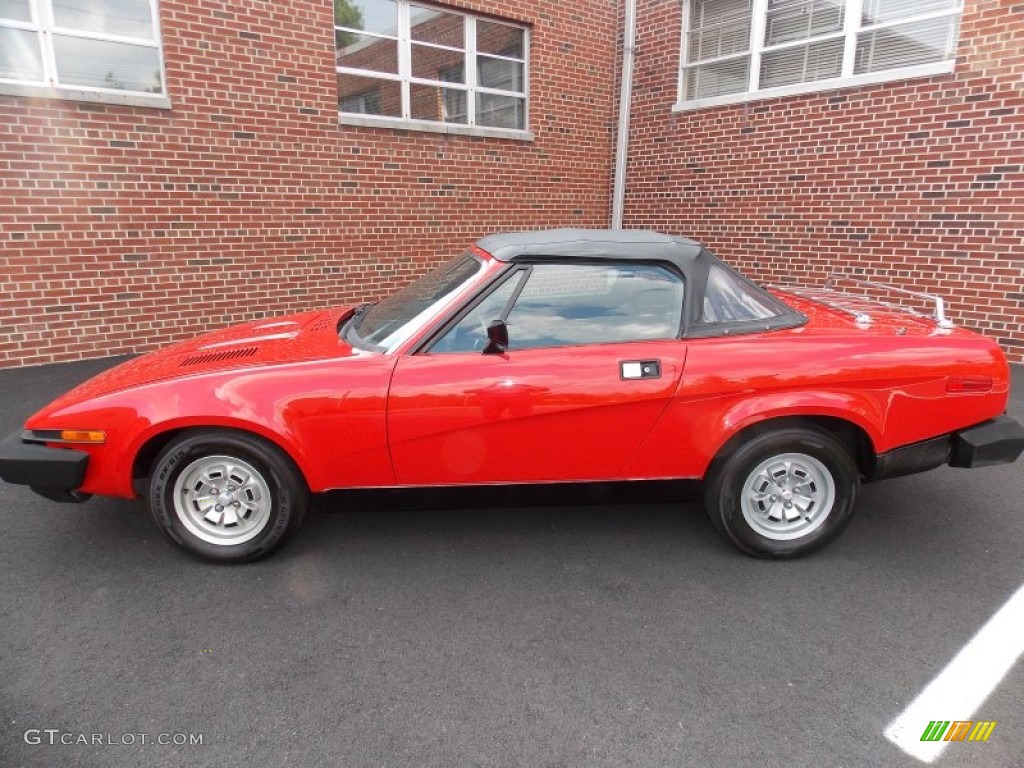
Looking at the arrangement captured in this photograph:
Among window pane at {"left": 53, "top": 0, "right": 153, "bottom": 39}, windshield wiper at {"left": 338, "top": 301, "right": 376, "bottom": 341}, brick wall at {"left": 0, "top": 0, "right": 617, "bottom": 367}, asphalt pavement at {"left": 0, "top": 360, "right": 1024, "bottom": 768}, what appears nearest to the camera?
asphalt pavement at {"left": 0, "top": 360, "right": 1024, "bottom": 768}

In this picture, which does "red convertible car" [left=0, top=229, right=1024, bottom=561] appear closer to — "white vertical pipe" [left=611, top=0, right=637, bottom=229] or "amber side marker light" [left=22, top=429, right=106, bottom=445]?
"amber side marker light" [left=22, top=429, right=106, bottom=445]

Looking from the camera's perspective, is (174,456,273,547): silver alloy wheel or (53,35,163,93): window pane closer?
(174,456,273,547): silver alloy wheel

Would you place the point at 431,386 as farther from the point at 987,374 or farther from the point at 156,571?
the point at 987,374

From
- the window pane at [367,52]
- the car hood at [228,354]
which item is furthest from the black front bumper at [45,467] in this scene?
the window pane at [367,52]

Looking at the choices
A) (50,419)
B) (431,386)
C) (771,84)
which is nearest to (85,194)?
(50,419)

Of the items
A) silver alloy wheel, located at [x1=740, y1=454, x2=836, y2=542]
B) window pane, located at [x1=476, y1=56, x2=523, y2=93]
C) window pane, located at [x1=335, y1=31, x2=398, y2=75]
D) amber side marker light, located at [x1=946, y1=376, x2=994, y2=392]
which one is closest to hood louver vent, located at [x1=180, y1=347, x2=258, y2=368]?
silver alloy wheel, located at [x1=740, y1=454, x2=836, y2=542]

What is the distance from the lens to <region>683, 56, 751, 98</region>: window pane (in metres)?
8.41

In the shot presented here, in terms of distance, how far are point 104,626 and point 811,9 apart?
8.92 meters

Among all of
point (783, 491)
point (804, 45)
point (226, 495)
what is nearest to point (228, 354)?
point (226, 495)

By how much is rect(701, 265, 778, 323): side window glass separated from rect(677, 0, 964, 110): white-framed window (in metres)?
5.34

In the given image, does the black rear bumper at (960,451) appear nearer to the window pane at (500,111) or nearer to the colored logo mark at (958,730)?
the colored logo mark at (958,730)

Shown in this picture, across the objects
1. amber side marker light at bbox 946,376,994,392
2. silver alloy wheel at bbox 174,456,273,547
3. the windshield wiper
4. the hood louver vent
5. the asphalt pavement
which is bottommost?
the asphalt pavement

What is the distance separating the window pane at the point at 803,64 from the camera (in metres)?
7.56

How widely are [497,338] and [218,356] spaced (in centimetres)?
141
